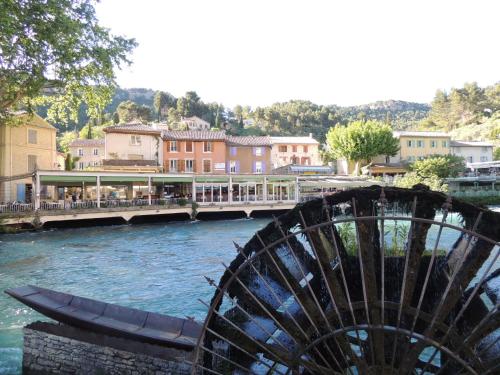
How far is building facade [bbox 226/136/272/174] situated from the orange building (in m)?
1.75

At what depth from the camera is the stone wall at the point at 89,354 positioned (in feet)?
21.6

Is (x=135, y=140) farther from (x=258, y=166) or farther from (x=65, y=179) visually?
(x=65, y=179)

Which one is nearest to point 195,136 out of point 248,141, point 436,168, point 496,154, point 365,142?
point 248,141

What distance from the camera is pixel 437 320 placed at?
187 inches

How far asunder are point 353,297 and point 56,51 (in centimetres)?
1899

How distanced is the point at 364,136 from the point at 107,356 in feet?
162

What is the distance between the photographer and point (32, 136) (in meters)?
32.5

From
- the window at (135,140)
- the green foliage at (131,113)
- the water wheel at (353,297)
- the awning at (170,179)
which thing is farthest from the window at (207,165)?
the green foliage at (131,113)

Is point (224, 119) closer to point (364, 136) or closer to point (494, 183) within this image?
point (364, 136)

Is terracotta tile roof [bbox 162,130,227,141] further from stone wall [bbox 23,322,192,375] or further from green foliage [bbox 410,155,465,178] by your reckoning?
stone wall [bbox 23,322,192,375]

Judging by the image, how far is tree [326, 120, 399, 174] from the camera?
52.5m

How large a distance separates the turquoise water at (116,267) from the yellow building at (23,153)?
666 cm

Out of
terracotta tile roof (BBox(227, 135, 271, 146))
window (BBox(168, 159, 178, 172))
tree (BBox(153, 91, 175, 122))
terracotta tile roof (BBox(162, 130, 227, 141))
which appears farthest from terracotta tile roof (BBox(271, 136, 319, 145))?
tree (BBox(153, 91, 175, 122))

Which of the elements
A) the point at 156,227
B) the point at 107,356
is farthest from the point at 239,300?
the point at 156,227
